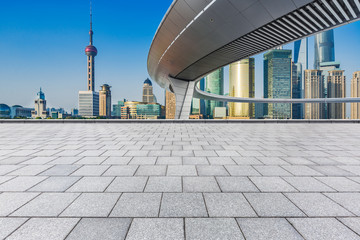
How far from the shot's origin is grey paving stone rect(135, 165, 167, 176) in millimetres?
3921

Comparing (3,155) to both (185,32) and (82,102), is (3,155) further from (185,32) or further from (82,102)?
(82,102)

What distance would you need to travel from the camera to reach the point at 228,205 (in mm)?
2699

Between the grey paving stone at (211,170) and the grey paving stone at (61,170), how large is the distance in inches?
122

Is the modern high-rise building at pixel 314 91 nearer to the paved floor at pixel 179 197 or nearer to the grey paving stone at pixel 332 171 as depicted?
the grey paving stone at pixel 332 171

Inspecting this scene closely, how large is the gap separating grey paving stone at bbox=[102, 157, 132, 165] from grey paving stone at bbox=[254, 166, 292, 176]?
3533mm

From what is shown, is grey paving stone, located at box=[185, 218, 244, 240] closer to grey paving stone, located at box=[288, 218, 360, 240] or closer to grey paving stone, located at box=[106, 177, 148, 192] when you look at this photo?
grey paving stone, located at box=[288, 218, 360, 240]

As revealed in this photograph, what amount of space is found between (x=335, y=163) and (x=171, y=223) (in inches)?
200

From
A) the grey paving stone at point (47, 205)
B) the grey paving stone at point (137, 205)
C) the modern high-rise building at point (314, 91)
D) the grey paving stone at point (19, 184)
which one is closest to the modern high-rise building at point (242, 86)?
the modern high-rise building at point (314, 91)

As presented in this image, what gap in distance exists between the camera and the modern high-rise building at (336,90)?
145 metres

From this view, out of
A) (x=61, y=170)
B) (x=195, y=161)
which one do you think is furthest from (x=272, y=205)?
(x=61, y=170)

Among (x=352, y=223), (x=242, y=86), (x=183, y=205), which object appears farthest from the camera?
(x=242, y=86)

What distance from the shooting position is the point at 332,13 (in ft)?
46.6

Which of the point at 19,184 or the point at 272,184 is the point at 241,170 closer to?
the point at 272,184

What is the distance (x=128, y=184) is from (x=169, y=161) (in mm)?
1595
